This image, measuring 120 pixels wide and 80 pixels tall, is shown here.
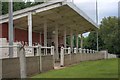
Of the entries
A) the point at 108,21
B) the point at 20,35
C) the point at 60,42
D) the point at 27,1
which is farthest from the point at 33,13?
the point at 108,21

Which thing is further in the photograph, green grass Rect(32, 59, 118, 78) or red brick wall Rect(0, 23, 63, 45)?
red brick wall Rect(0, 23, 63, 45)

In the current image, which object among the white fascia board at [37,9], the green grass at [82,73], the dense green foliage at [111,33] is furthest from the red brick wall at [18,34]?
the dense green foliage at [111,33]

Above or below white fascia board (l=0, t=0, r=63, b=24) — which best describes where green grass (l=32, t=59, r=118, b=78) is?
below

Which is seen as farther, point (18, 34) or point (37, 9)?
point (18, 34)

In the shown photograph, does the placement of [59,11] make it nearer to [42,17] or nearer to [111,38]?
[42,17]

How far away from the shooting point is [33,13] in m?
23.9

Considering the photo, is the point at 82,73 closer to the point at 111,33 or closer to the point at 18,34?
the point at 18,34

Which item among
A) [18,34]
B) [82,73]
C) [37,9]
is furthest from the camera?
[18,34]

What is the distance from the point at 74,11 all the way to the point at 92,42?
56.2m

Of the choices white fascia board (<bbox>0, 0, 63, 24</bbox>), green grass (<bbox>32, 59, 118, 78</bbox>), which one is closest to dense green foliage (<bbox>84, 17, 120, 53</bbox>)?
white fascia board (<bbox>0, 0, 63, 24</bbox>)

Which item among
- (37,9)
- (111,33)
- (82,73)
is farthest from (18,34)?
(111,33)

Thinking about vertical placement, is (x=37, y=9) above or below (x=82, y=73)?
above

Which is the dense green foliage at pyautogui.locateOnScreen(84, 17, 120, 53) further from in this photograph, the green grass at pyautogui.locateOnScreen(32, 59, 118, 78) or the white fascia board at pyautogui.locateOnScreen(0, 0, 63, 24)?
the green grass at pyautogui.locateOnScreen(32, 59, 118, 78)

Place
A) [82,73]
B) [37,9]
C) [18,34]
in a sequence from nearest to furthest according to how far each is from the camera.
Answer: [82,73] < [37,9] < [18,34]
